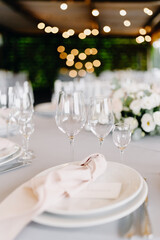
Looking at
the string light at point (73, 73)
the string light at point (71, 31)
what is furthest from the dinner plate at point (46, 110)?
the string light at point (73, 73)

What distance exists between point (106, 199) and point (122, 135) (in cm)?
36

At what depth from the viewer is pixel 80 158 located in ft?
4.15

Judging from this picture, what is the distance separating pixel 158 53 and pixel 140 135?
9.38 m

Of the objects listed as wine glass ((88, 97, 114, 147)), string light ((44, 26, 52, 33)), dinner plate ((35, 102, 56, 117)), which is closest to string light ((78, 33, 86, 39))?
string light ((44, 26, 52, 33))

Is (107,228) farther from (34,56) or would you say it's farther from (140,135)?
(34,56)

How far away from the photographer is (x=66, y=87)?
2.66 meters

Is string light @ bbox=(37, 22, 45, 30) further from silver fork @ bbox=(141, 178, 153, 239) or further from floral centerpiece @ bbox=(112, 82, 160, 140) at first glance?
silver fork @ bbox=(141, 178, 153, 239)

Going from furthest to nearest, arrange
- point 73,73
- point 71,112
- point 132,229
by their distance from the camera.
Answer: point 73,73 < point 71,112 < point 132,229

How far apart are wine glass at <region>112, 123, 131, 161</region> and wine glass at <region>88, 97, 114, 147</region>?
32 millimetres

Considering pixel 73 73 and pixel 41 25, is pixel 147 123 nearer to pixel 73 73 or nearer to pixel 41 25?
pixel 41 25

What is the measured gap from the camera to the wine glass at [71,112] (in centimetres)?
109

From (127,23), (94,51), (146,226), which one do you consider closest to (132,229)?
(146,226)

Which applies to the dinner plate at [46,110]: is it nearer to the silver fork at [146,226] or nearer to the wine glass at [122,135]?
the wine glass at [122,135]

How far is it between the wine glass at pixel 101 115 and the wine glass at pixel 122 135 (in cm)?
3
